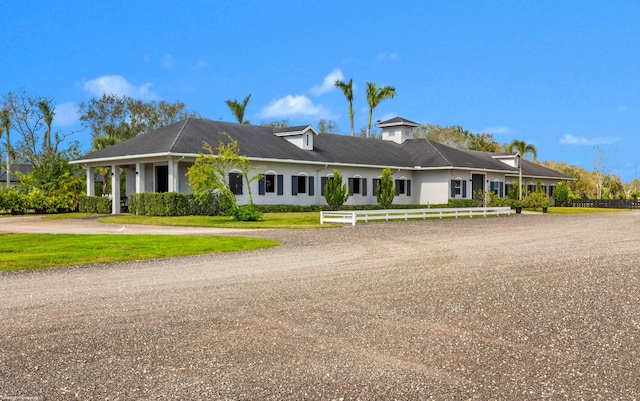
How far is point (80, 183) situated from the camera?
40.0 m

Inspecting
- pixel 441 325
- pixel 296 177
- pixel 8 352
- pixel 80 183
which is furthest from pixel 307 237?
pixel 80 183

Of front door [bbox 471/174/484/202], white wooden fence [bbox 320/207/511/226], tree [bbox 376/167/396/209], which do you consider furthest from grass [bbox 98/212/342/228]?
front door [bbox 471/174/484/202]

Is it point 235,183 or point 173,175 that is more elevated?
point 173,175

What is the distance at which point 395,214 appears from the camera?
99.2 feet

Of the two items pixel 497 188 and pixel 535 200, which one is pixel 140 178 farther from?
pixel 497 188

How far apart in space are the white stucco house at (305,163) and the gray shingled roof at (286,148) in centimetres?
7

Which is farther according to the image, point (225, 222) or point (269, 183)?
point (269, 183)

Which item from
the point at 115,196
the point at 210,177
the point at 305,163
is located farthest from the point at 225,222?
the point at 305,163

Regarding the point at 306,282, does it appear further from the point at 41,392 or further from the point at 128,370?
the point at 41,392

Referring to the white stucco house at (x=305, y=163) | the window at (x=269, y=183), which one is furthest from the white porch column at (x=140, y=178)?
the window at (x=269, y=183)

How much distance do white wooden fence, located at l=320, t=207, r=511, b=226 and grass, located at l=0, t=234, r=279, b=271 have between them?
329 inches

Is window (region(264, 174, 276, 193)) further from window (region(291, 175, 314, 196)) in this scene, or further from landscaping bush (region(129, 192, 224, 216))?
landscaping bush (region(129, 192, 224, 216))

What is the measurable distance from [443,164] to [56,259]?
32811mm

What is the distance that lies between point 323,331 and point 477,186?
136 feet
